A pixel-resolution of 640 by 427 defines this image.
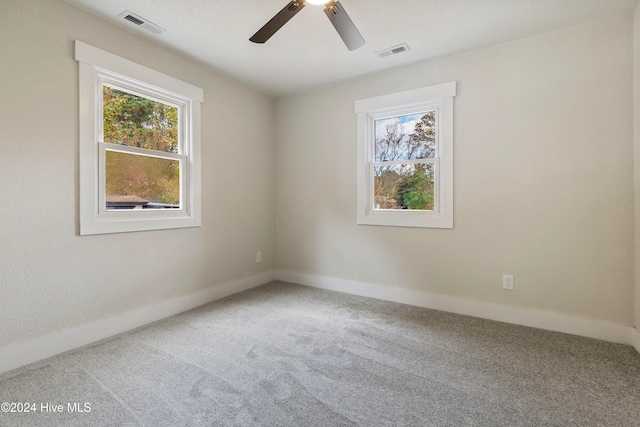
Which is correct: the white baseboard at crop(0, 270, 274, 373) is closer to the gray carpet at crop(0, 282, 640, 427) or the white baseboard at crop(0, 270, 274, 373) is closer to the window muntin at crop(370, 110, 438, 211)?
the gray carpet at crop(0, 282, 640, 427)

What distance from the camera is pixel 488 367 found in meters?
1.93

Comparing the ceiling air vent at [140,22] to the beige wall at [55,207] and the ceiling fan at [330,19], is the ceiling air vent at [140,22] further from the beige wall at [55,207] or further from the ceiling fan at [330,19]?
the ceiling fan at [330,19]

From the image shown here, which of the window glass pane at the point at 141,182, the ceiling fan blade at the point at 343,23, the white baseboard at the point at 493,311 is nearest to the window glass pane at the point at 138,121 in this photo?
the window glass pane at the point at 141,182

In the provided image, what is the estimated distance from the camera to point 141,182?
268 centimetres

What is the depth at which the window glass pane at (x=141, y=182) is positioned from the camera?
247 centimetres

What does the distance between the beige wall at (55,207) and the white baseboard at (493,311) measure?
177cm

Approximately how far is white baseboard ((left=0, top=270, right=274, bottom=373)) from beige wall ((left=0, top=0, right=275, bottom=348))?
53mm

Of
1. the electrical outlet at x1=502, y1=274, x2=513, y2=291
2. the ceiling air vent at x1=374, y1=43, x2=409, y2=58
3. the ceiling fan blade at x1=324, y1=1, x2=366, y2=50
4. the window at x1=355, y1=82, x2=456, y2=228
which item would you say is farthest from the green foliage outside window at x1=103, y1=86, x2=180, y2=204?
the electrical outlet at x1=502, y1=274, x2=513, y2=291

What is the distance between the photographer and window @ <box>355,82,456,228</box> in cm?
296

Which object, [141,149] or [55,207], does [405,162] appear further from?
[55,207]

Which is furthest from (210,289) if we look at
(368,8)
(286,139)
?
(368,8)

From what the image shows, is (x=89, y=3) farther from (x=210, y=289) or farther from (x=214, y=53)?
(x=210, y=289)

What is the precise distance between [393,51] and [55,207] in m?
3.04

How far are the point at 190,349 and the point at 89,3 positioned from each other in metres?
2.60
